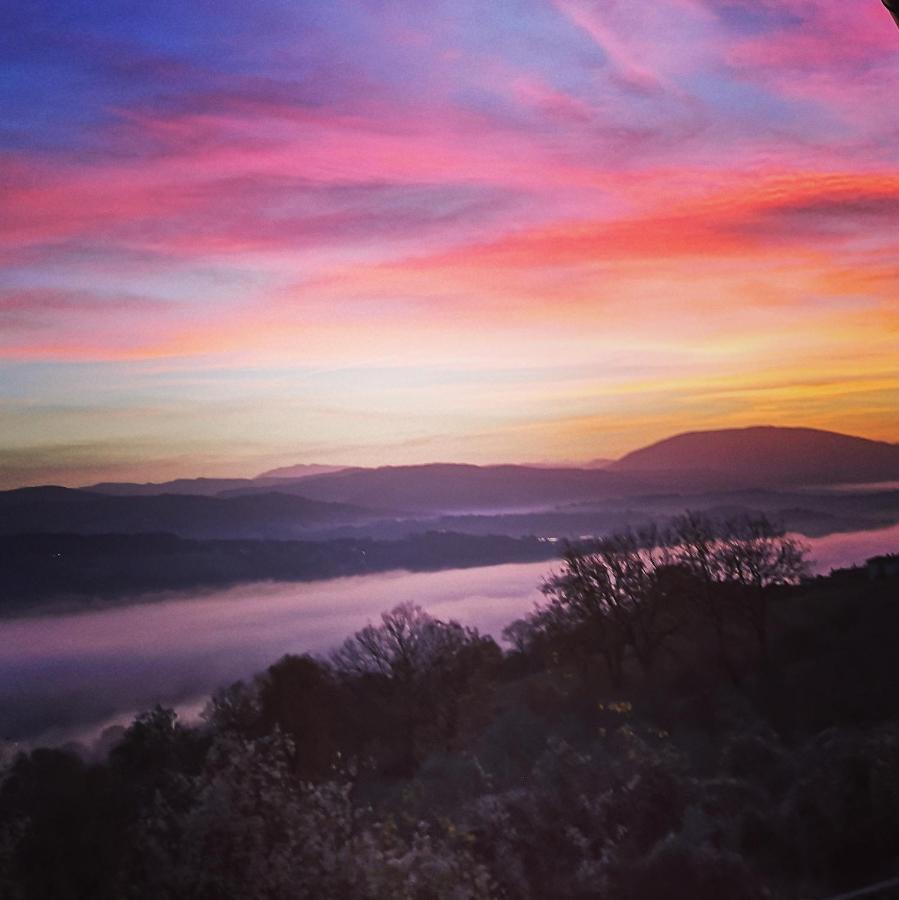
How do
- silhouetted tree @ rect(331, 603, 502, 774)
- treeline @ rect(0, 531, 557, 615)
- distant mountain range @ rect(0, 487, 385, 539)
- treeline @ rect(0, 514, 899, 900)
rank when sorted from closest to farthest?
treeline @ rect(0, 514, 899, 900) → silhouetted tree @ rect(331, 603, 502, 774) → treeline @ rect(0, 531, 557, 615) → distant mountain range @ rect(0, 487, 385, 539)

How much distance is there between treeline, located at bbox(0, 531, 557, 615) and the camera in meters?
92.7

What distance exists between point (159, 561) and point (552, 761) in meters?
92.8

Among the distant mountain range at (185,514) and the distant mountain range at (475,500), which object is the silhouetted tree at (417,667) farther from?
the distant mountain range at (185,514)

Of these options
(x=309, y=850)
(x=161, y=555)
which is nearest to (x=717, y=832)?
(x=309, y=850)

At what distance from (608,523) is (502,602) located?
1095cm

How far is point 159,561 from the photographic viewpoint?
11069 cm

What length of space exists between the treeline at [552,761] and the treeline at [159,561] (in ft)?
137

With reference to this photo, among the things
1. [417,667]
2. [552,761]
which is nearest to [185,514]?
[417,667]

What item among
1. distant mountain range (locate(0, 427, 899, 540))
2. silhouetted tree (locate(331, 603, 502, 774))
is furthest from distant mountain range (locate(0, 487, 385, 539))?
silhouetted tree (locate(331, 603, 502, 774))

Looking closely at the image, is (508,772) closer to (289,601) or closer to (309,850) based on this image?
(309,850)

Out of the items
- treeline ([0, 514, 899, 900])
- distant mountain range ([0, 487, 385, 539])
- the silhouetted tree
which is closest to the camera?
treeline ([0, 514, 899, 900])

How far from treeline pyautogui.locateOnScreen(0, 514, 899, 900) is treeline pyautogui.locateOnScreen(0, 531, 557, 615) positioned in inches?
1641

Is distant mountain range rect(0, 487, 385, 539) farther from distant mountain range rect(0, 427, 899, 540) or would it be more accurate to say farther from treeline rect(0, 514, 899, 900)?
treeline rect(0, 514, 899, 900)

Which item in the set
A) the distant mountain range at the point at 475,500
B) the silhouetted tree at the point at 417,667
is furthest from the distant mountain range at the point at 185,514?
the silhouetted tree at the point at 417,667
